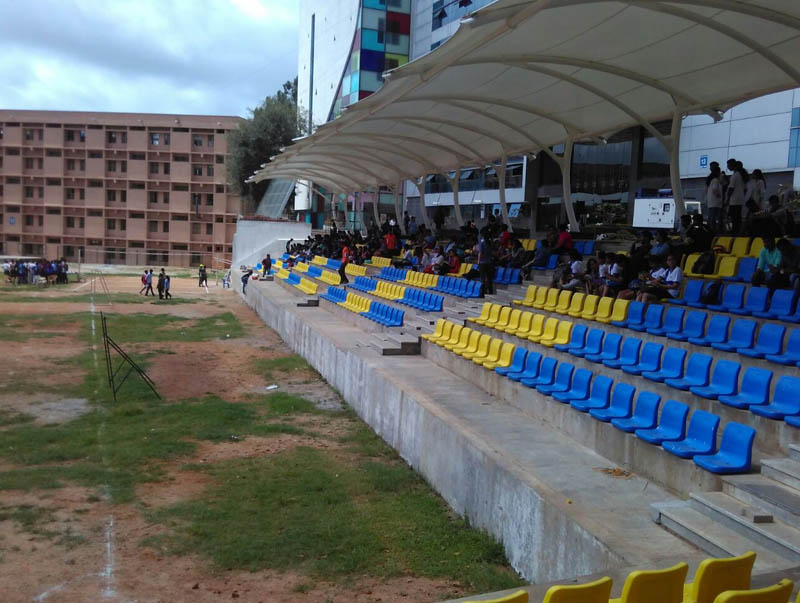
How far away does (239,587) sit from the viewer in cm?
604

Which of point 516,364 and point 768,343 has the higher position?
point 768,343

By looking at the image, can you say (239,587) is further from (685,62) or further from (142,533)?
(685,62)

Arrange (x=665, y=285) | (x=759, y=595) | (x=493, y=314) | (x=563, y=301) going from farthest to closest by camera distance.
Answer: (x=493, y=314), (x=563, y=301), (x=665, y=285), (x=759, y=595)

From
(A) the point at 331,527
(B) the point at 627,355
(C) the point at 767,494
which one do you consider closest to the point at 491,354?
(B) the point at 627,355

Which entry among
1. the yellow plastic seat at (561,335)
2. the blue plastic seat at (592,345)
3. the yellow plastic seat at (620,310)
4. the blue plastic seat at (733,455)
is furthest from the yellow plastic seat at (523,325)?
the blue plastic seat at (733,455)

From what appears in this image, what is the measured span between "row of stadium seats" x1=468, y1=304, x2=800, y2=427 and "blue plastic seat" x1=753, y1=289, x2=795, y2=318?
1.50m

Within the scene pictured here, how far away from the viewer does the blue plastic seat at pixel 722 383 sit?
680 centimetres

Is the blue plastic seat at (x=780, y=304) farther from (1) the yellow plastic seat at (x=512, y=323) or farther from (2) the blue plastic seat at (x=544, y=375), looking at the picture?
(1) the yellow plastic seat at (x=512, y=323)

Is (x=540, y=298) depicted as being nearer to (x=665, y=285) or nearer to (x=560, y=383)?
(x=665, y=285)

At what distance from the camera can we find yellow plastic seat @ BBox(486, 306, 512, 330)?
12242 millimetres

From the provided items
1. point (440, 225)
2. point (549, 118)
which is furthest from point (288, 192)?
point (549, 118)

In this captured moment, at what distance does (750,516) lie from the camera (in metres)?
4.97

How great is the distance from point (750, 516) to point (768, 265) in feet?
18.7

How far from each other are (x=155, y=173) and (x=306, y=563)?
63300 mm
